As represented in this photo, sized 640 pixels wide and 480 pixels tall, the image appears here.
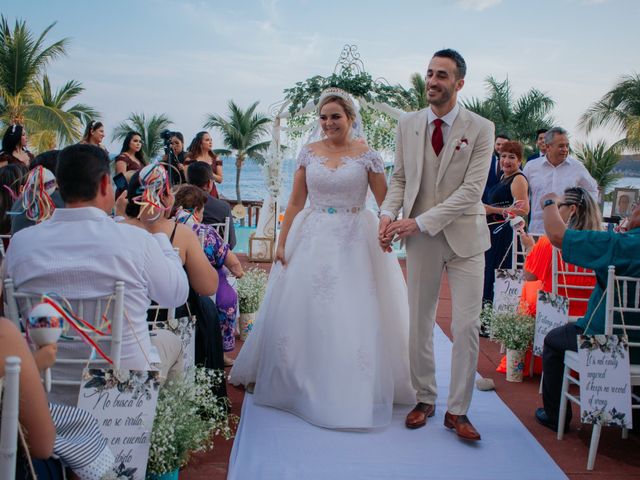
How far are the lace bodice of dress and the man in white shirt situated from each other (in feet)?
8.14

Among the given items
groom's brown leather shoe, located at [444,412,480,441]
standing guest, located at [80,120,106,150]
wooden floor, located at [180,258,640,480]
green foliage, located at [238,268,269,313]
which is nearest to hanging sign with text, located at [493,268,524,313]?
wooden floor, located at [180,258,640,480]

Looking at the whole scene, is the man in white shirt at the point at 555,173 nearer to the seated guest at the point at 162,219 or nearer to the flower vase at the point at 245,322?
the flower vase at the point at 245,322

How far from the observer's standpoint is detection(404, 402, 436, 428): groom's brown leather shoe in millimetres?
3738

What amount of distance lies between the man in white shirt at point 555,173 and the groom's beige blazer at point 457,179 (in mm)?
2579

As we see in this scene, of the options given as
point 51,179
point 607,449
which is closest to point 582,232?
point 607,449

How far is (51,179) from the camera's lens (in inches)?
124

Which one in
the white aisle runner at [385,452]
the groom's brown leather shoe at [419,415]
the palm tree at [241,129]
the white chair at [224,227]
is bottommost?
the white aisle runner at [385,452]

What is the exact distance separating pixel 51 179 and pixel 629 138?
20.8 metres

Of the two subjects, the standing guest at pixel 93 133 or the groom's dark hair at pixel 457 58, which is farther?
the standing guest at pixel 93 133

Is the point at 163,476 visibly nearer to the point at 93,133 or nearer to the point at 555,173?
Answer: the point at 555,173

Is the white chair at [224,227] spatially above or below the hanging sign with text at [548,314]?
above

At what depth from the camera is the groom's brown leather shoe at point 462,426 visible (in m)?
3.55

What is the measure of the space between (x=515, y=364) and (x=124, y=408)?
3301 mm

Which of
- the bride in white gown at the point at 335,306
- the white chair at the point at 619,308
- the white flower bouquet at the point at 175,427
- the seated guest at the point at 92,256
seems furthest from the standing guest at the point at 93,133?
the white chair at the point at 619,308
